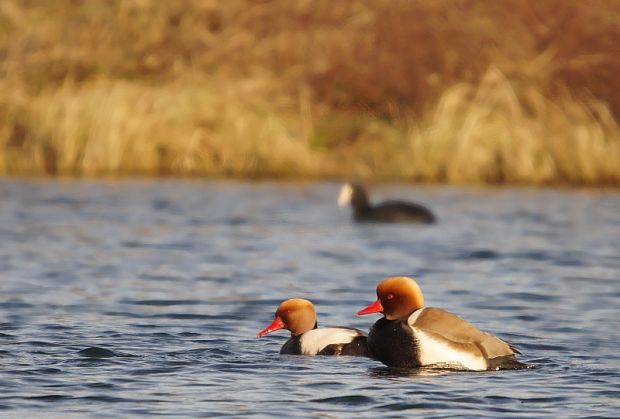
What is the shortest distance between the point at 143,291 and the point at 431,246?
4735 mm

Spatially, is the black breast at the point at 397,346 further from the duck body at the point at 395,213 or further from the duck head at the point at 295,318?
the duck body at the point at 395,213

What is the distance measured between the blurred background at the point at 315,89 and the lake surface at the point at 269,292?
1.01 metres

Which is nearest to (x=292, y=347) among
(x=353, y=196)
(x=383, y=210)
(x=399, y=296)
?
(x=399, y=296)

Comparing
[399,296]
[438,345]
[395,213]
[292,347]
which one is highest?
[395,213]

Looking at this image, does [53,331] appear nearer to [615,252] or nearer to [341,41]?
[615,252]

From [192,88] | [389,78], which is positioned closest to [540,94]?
[389,78]

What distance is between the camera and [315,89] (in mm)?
27219

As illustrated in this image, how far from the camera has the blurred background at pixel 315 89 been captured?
2353cm

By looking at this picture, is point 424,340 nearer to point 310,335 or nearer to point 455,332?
point 455,332

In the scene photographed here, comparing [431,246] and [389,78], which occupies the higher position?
[389,78]

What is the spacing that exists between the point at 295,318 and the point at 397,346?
1.23m

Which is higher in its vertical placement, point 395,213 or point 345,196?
point 345,196

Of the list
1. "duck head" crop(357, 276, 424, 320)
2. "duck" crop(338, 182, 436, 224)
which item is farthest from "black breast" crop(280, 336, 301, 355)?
"duck" crop(338, 182, 436, 224)

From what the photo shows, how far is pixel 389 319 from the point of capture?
935 centimetres
